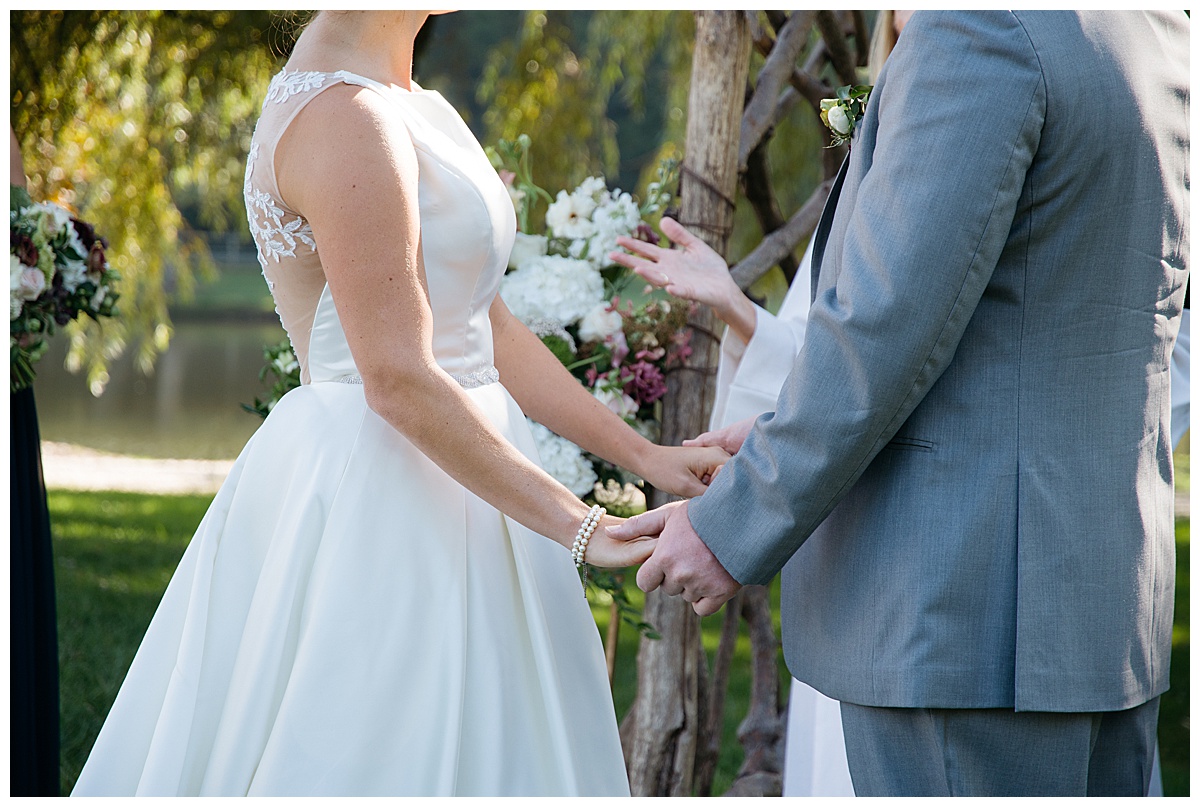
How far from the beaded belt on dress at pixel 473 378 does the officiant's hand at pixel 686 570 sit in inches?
16.2

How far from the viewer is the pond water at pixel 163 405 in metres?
10.3

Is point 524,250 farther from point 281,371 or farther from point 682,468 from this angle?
point 682,468

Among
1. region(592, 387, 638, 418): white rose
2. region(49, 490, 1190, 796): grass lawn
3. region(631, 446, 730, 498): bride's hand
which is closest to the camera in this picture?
region(631, 446, 730, 498): bride's hand

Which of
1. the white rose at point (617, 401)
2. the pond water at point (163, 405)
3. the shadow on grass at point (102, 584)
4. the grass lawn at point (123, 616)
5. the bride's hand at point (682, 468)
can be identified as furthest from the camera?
the pond water at point (163, 405)

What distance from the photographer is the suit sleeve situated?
1.45 m

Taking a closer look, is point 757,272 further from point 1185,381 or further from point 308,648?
point 308,648

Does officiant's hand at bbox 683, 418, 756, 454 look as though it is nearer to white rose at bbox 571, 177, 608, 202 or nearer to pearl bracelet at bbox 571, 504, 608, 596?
pearl bracelet at bbox 571, 504, 608, 596

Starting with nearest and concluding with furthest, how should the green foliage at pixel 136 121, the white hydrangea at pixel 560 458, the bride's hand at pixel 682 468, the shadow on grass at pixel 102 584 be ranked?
the bride's hand at pixel 682 468 → the white hydrangea at pixel 560 458 → the shadow on grass at pixel 102 584 → the green foliage at pixel 136 121

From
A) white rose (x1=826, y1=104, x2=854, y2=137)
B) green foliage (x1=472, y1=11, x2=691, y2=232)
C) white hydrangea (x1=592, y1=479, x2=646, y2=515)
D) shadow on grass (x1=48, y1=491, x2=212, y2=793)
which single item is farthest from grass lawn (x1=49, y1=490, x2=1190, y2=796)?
green foliage (x1=472, y1=11, x2=691, y2=232)

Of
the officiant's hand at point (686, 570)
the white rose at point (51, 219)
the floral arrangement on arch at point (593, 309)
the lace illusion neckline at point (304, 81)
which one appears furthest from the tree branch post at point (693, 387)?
the white rose at point (51, 219)

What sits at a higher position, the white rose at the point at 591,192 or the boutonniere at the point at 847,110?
the boutonniere at the point at 847,110

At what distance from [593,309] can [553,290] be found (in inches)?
4.4

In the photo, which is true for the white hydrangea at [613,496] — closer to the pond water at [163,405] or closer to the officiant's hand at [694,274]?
the officiant's hand at [694,274]

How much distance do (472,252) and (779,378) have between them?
1.04 metres
